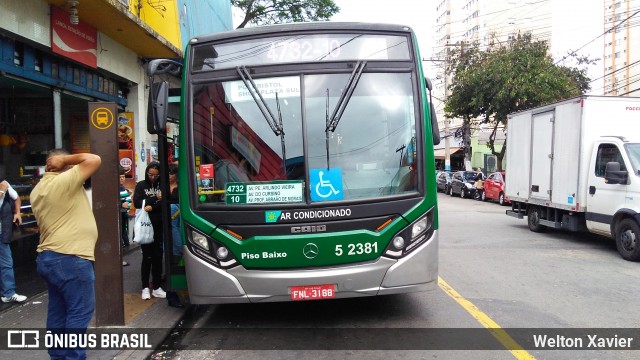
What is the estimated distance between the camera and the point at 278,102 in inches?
189

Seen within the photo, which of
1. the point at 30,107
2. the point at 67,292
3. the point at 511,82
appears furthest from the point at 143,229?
the point at 511,82

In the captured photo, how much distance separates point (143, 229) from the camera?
600cm

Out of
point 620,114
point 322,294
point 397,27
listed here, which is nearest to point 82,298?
point 322,294

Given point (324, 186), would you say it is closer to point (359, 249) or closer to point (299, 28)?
point (359, 249)

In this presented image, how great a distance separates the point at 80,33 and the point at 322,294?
6.42 m

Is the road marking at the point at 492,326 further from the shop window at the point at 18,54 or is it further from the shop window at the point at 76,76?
the shop window at the point at 76,76

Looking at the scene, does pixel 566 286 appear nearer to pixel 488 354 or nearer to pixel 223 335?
pixel 488 354

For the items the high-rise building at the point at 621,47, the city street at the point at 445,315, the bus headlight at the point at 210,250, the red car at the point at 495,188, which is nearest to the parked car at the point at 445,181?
the red car at the point at 495,188

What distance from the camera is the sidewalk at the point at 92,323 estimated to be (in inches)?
176

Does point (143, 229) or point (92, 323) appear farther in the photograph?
point (143, 229)

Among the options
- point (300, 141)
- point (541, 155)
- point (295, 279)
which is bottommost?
point (295, 279)

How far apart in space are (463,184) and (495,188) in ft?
15.6

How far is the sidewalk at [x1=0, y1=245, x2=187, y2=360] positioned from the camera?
448 centimetres

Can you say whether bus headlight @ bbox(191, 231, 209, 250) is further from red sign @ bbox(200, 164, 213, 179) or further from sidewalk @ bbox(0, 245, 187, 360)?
sidewalk @ bbox(0, 245, 187, 360)
